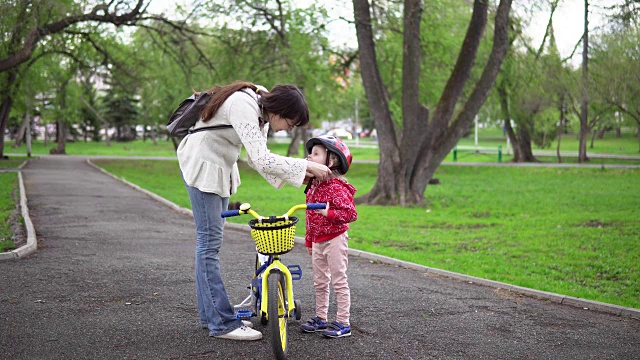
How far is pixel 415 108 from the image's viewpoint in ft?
61.6

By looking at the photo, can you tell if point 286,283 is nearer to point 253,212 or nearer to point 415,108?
point 253,212

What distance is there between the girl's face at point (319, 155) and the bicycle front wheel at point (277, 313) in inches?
36.0

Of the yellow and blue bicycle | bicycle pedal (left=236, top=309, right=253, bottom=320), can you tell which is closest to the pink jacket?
the yellow and blue bicycle

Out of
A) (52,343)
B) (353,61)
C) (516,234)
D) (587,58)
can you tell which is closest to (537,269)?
(516,234)

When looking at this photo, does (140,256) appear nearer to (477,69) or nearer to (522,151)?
(477,69)

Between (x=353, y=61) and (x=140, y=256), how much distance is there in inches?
834

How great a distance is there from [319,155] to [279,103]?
0.60 m

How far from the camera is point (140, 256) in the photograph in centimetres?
948

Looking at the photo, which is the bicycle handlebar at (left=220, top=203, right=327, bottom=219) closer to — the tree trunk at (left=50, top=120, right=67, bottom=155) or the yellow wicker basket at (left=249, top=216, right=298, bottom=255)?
the yellow wicker basket at (left=249, top=216, right=298, bottom=255)

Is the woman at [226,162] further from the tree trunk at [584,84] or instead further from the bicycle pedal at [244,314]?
the tree trunk at [584,84]

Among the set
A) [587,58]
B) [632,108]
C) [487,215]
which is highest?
[587,58]

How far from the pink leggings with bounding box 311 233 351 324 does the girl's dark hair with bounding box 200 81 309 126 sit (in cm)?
106

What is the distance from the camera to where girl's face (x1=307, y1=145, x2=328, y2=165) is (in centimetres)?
546

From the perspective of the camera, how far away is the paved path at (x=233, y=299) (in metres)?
5.37
